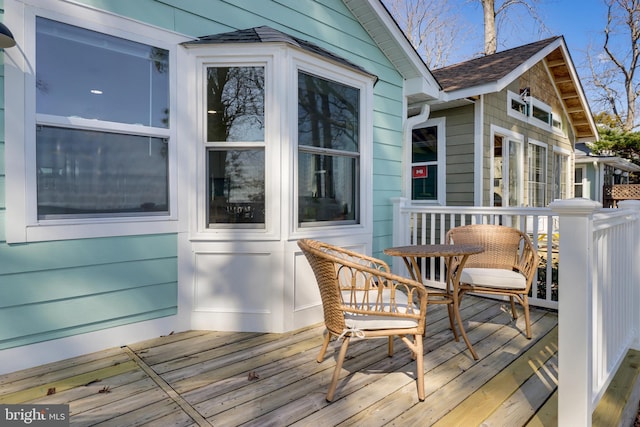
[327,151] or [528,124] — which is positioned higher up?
[528,124]

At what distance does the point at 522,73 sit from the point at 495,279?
4745 mm

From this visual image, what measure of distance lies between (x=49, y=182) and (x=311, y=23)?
8.68 feet

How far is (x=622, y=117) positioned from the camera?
1769cm

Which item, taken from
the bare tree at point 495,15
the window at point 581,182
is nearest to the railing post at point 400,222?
the bare tree at point 495,15

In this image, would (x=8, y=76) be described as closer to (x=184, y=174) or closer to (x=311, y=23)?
(x=184, y=174)

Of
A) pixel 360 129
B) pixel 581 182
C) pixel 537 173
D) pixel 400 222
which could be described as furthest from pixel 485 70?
pixel 581 182

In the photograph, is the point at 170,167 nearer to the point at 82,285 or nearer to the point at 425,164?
the point at 82,285

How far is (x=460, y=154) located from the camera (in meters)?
5.92

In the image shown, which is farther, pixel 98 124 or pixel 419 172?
pixel 419 172

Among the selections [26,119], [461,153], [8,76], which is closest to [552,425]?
[26,119]

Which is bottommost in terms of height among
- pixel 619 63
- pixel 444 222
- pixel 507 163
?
pixel 444 222

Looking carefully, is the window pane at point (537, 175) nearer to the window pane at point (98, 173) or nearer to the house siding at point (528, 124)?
the house siding at point (528, 124)

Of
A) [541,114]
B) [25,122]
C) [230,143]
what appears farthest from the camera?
[541,114]

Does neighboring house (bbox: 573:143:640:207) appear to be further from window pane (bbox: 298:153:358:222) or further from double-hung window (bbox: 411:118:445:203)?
window pane (bbox: 298:153:358:222)
